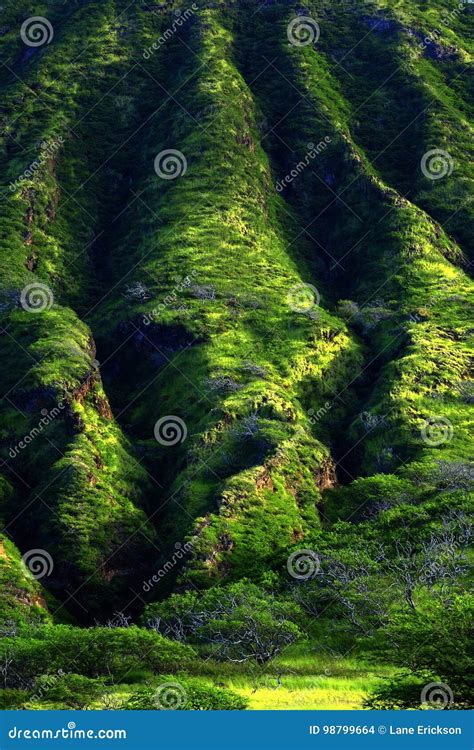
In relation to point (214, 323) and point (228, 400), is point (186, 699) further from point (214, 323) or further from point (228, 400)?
point (214, 323)

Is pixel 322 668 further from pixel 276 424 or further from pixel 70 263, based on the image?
pixel 70 263

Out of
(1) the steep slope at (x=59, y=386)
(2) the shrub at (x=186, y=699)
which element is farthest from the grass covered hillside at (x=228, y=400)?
(1) the steep slope at (x=59, y=386)

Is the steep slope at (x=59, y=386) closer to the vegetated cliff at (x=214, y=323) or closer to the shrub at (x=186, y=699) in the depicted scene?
the vegetated cliff at (x=214, y=323)

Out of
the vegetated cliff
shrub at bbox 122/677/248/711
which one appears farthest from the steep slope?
shrub at bbox 122/677/248/711

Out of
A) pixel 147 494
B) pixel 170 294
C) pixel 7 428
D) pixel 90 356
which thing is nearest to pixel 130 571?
pixel 147 494

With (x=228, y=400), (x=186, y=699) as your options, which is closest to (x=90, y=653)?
(x=186, y=699)
